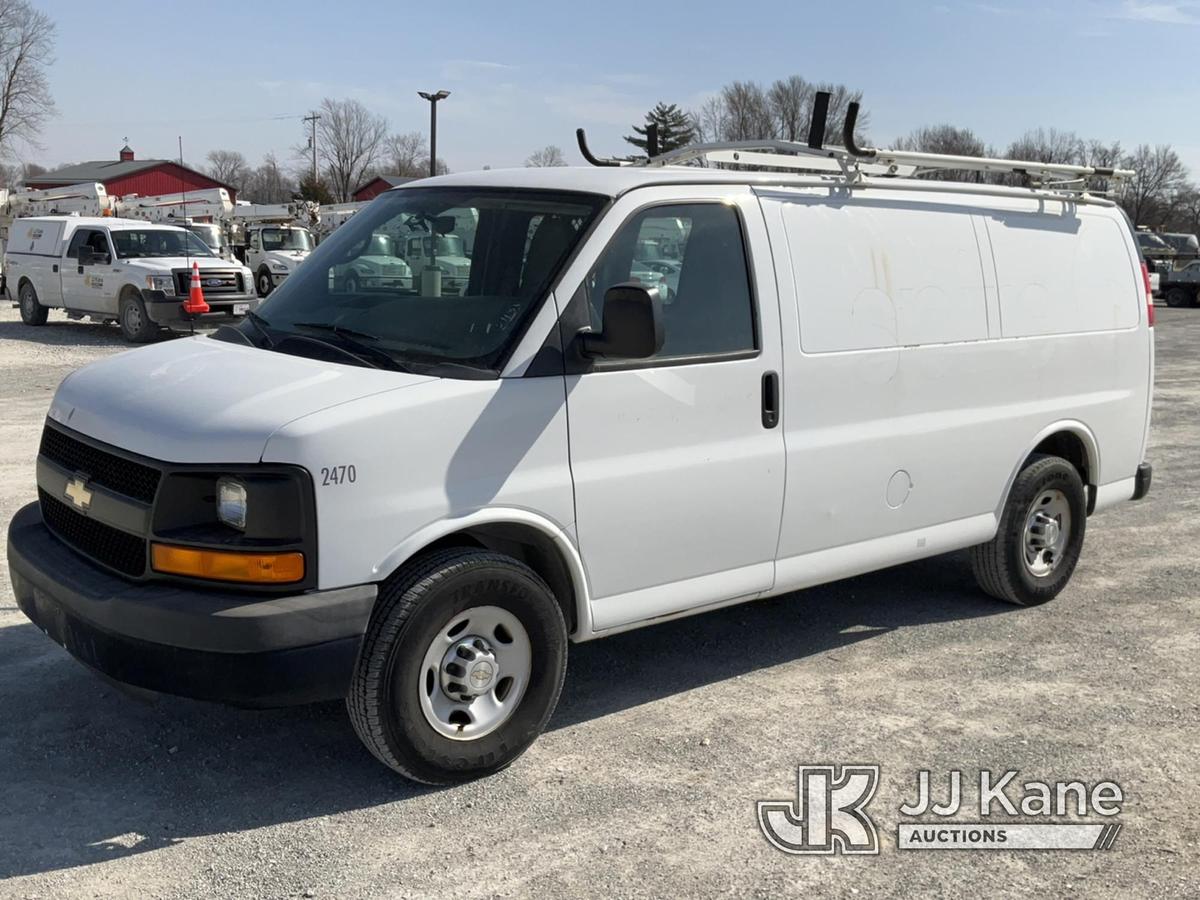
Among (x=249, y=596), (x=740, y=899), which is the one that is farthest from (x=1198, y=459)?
(x=249, y=596)

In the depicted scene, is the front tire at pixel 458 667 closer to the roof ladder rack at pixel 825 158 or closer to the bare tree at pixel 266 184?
the roof ladder rack at pixel 825 158

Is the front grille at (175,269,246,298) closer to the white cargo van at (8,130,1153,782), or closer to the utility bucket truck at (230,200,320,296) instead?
the utility bucket truck at (230,200,320,296)

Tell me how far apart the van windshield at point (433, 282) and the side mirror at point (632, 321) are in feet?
1.00

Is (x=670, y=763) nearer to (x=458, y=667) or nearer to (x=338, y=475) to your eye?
(x=458, y=667)

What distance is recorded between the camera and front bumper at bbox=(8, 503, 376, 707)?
145 inches

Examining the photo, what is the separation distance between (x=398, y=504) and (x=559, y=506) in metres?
0.63

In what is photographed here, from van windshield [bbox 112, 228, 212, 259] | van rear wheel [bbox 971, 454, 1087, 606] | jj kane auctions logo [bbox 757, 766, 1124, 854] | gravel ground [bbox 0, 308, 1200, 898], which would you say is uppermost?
van windshield [bbox 112, 228, 212, 259]

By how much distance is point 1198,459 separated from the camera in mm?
10812

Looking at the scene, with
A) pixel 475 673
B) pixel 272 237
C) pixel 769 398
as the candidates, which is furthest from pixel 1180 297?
pixel 475 673

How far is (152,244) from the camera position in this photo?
68.3 feet

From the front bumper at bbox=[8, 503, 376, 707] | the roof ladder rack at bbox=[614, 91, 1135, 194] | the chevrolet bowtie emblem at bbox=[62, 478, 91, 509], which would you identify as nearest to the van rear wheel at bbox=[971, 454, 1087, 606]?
the roof ladder rack at bbox=[614, 91, 1135, 194]

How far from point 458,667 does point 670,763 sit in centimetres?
89

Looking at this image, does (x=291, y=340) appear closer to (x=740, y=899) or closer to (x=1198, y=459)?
(x=740, y=899)

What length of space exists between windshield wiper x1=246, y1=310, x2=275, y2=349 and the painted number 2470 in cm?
103
